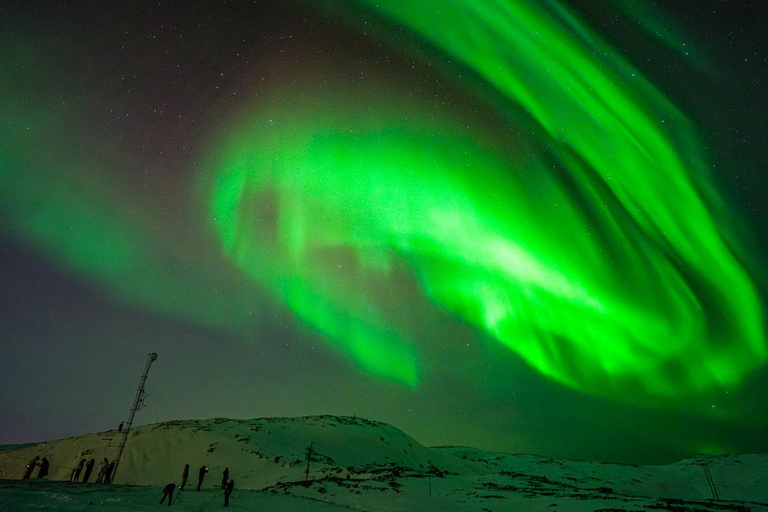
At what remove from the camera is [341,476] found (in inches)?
1537

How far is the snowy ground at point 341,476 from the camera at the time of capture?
2400 cm

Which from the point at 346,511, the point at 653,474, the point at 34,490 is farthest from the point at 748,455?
the point at 34,490

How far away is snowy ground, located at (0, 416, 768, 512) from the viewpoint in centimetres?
2400

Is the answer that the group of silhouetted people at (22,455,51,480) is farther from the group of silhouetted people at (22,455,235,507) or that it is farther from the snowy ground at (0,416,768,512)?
the snowy ground at (0,416,768,512)

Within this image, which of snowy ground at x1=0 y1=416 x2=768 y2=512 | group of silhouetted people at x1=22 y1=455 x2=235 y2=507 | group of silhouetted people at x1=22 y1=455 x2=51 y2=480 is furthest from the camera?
group of silhouetted people at x1=22 y1=455 x2=51 y2=480

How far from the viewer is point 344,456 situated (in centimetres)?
6481

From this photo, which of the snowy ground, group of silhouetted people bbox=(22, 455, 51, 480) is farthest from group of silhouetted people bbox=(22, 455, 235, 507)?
the snowy ground

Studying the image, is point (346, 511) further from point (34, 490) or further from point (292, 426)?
point (292, 426)

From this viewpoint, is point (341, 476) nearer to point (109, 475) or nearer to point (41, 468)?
point (109, 475)

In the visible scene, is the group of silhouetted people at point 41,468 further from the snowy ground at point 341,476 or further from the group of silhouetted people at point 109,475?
the snowy ground at point 341,476

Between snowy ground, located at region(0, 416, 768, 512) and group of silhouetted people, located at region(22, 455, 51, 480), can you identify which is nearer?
snowy ground, located at region(0, 416, 768, 512)

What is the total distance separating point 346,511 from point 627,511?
16.1m

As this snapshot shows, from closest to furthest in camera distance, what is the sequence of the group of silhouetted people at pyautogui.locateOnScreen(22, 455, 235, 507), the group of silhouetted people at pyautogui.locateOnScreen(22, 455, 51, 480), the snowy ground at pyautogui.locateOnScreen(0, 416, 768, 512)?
the group of silhouetted people at pyautogui.locateOnScreen(22, 455, 235, 507), the snowy ground at pyautogui.locateOnScreen(0, 416, 768, 512), the group of silhouetted people at pyautogui.locateOnScreen(22, 455, 51, 480)

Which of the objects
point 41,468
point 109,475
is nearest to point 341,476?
point 109,475
